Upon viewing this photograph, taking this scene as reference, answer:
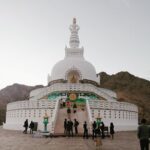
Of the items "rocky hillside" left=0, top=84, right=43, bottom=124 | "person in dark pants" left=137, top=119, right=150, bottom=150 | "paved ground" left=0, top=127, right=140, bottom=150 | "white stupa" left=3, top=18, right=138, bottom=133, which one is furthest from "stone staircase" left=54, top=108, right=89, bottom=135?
"rocky hillside" left=0, top=84, right=43, bottom=124

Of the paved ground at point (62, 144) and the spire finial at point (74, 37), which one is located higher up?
the spire finial at point (74, 37)

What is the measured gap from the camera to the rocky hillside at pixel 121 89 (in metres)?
101

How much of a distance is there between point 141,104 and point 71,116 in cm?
6603

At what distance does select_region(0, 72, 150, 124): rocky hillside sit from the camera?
101m

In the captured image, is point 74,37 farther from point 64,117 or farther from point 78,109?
point 64,117

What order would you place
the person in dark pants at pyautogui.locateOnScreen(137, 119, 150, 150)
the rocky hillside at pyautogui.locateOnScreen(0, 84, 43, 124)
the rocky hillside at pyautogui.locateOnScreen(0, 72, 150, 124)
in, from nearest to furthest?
the person in dark pants at pyautogui.locateOnScreen(137, 119, 150, 150) < the rocky hillside at pyautogui.locateOnScreen(0, 72, 150, 124) < the rocky hillside at pyautogui.locateOnScreen(0, 84, 43, 124)

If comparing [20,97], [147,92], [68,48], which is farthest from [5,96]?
[68,48]

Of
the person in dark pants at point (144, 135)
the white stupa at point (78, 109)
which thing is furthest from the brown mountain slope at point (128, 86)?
the person in dark pants at point (144, 135)

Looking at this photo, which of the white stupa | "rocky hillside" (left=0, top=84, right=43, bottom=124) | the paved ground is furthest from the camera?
"rocky hillside" (left=0, top=84, right=43, bottom=124)

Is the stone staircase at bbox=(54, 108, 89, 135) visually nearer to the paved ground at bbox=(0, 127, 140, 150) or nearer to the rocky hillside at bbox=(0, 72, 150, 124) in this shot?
the paved ground at bbox=(0, 127, 140, 150)

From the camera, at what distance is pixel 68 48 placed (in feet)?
185

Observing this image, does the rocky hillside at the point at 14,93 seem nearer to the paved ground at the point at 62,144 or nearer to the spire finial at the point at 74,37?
the spire finial at the point at 74,37

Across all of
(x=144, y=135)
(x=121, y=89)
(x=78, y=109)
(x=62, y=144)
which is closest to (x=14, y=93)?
(x=121, y=89)

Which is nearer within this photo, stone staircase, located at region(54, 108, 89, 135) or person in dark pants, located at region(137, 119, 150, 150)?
person in dark pants, located at region(137, 119, 150, 150)
